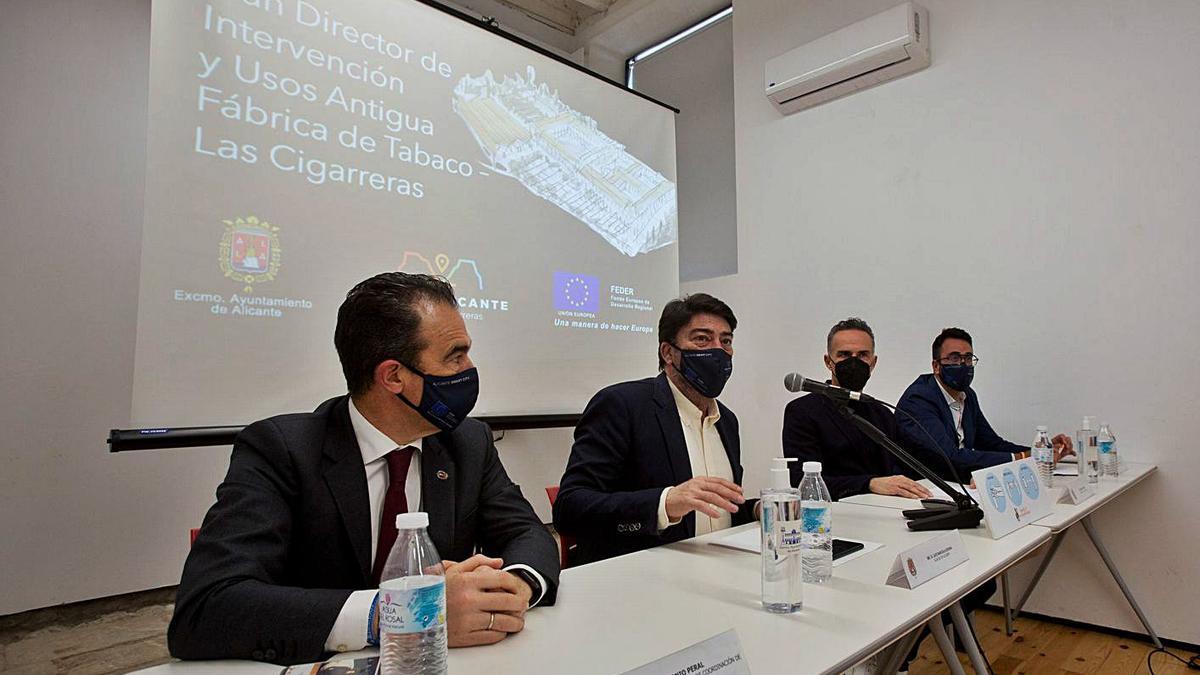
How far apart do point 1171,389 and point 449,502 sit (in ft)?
10.5

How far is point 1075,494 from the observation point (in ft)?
7.09

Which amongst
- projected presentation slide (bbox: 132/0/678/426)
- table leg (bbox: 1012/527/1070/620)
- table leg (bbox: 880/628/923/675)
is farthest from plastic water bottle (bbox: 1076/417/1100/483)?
projected presentation slide (bbox: 132/0/678/426)

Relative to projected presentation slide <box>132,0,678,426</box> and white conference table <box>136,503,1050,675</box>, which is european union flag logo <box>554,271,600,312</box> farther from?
white conference table <box>136,503,1050,675</box>

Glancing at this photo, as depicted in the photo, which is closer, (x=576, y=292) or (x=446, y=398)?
(x=446, y=398)

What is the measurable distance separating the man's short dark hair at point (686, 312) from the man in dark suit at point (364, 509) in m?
0.70

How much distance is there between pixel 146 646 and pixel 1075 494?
3.69 meters

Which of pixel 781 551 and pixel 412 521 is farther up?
pixel 412 521

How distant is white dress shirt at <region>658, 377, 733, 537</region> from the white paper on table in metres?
0.20

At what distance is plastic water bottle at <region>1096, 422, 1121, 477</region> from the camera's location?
104 inches

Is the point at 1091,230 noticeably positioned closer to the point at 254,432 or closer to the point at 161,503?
the point at 254,432

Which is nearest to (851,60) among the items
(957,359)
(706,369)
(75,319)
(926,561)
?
(957,359)

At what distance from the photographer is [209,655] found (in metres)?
0.92

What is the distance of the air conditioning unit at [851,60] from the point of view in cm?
358

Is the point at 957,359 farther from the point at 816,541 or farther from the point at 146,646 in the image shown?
the point at 146,646
